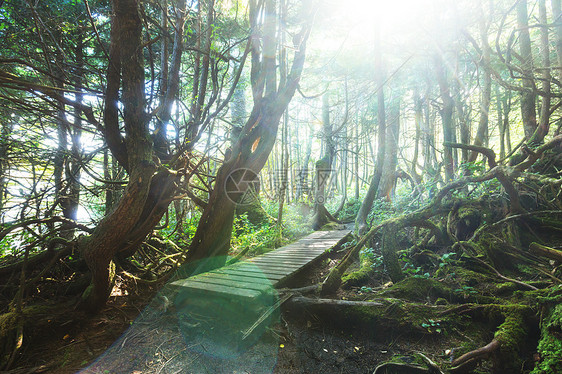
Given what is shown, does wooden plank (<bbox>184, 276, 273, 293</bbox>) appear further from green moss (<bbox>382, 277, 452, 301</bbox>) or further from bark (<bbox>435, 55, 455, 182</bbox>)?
bark (<bbox>435, 55, 455, 182</bbox>)

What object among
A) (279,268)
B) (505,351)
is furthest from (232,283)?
(505,351)

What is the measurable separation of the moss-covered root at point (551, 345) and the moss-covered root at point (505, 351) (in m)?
0.11

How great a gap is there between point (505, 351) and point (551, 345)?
0.25 metres

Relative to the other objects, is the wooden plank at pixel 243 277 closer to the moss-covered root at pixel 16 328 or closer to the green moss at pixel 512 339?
the moss-covered root at pixel 16 328

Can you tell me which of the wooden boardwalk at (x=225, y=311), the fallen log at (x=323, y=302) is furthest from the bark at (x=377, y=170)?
the wooden boardwalk at (x=225, y=311)

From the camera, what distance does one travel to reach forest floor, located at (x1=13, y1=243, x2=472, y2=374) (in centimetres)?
203

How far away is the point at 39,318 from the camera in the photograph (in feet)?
7.83

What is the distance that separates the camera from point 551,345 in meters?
1.55

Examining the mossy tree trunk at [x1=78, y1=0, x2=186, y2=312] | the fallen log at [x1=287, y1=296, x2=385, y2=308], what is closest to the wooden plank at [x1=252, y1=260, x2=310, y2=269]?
the fallen log at [x1=287, y1=296, x2=385, y2=308]

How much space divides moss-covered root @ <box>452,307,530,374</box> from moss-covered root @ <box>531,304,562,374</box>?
0.35 feet

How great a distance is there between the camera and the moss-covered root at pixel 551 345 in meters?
1.43

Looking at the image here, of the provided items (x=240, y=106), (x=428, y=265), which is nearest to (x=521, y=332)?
(x=428, y=265)

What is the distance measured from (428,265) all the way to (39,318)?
4785 mm

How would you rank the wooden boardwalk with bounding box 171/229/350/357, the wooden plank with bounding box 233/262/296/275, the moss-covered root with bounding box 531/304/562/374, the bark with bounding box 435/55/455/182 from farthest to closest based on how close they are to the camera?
the bark with bounding box 435/55/455/182
the wooden plank with bounding box 233/262/296/275
the wooden boardwalk with bounding box 171/229/350/357
the moss-covered root with bounding box 531/304/562/374
